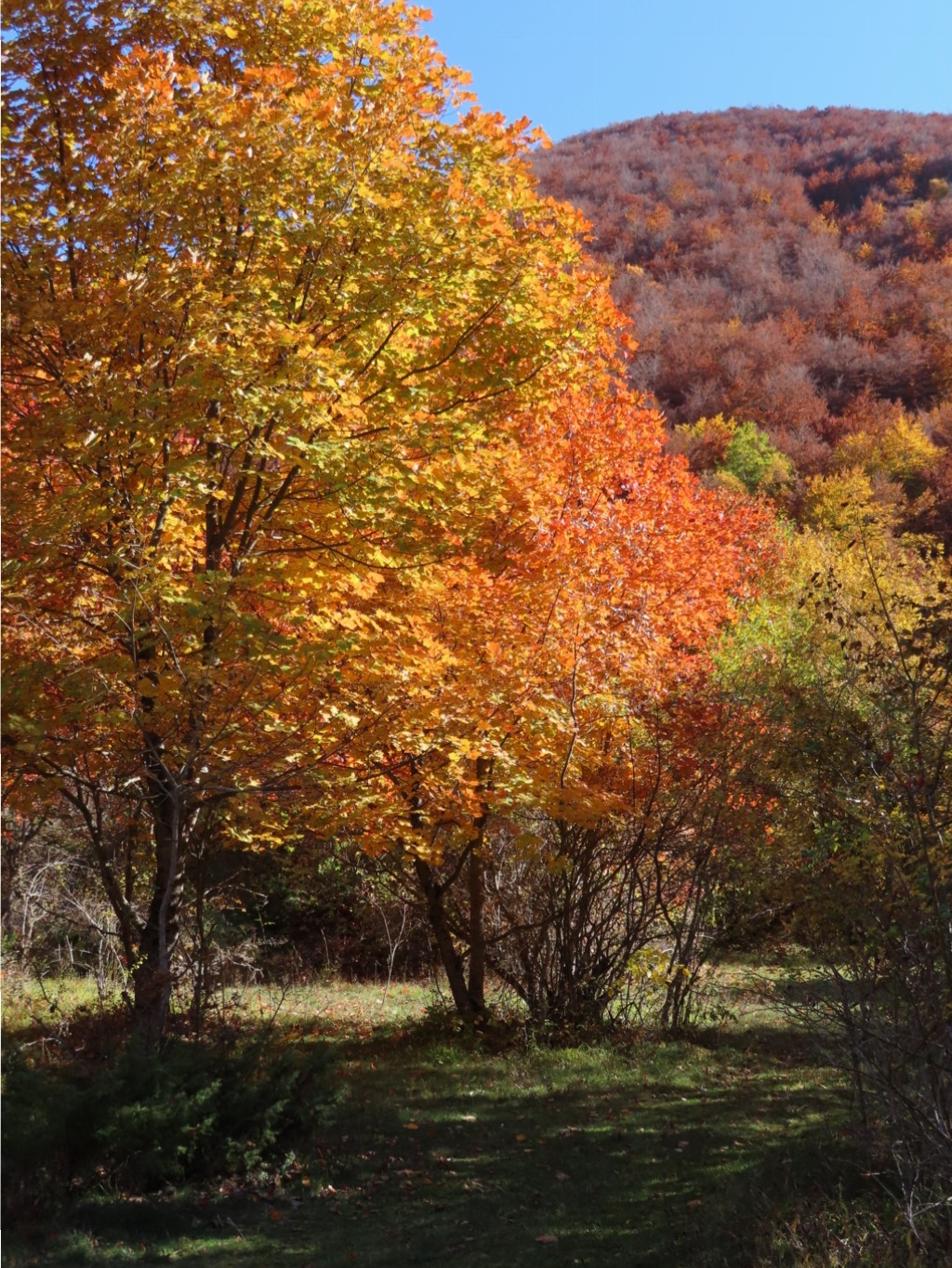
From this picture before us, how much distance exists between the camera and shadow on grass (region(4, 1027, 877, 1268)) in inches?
233

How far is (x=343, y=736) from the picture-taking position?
752 cm

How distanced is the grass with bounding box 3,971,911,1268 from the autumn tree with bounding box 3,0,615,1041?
1.44 metres

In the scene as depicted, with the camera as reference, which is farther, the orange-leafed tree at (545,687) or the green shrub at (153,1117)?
the orange-leafed tree at (545,687)

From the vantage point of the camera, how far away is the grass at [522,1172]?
585cm

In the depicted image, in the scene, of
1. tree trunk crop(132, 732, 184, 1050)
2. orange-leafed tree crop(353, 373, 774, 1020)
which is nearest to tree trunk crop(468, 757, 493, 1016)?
orange-leafed tree crop(353, 373, 774, 1020)

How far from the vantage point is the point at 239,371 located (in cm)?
591

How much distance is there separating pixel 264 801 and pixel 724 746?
3.95 meters

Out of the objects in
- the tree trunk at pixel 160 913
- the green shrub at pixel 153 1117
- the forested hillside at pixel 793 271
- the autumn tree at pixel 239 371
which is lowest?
the green shrub at pixel 153 1117

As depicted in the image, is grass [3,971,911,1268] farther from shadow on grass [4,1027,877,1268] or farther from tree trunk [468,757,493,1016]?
tree trunk [468,757,493,1016]

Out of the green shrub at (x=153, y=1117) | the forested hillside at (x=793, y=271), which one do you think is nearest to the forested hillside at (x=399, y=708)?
the green shrub at (x=153, y=1117)

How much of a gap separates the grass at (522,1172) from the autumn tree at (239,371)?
144 cm

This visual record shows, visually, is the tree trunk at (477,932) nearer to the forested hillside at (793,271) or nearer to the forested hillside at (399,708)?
the forested hillside at (399,708)

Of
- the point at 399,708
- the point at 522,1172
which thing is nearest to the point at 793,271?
the point at 399,708

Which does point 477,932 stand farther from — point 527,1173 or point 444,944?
point 527,1173
